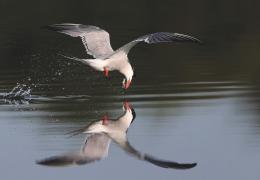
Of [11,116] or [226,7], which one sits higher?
[11,116]

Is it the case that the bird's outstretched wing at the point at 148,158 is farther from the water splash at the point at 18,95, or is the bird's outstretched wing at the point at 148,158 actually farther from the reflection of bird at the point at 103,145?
the water splash at the point at 18,95

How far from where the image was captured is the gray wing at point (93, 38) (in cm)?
1368

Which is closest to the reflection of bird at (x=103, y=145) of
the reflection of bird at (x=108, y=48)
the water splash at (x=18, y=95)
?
the reflection of bird at (x=108, y=48)

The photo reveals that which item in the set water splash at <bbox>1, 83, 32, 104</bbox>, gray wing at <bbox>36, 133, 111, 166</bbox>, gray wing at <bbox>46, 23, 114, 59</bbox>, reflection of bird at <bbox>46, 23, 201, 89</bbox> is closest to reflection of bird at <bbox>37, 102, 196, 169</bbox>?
gray wing at <bbox>36, 133, 111, 166</bbox>

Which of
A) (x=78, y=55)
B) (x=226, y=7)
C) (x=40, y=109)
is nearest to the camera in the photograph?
(x=40, y=109)

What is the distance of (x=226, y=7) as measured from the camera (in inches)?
1133

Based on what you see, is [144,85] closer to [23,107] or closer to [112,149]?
[23,107]

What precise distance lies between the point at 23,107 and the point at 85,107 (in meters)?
0.83

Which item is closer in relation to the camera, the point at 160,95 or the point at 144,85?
the point at 160,95

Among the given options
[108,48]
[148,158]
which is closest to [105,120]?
[108,48]

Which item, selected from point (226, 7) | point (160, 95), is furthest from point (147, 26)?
point (160, 95)

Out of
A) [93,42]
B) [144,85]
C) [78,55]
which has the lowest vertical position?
[78,55]

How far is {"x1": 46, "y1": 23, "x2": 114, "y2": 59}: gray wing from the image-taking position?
44.9ft

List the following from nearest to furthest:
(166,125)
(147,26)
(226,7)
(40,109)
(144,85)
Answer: (166,125), (40,109), (144,85), (147,26), (226,7)
